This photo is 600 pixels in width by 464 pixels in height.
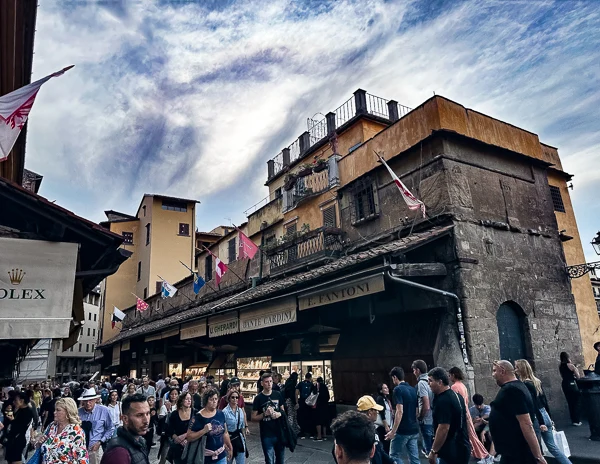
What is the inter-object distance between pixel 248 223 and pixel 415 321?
14416 mm

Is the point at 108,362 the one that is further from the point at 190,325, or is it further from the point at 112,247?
the point at 112,247

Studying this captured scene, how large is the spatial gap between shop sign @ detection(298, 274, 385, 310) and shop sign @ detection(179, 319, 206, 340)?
230 inches

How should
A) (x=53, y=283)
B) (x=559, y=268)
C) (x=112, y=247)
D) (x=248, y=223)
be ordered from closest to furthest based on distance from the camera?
(x=53, y=283), (x=112, y=247), (x=559, y=268), (x=248, y=223)

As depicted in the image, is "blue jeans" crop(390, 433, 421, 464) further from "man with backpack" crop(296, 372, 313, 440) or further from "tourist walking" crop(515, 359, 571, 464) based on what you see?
"man with backpack" crop(296, 372, 313, 440)

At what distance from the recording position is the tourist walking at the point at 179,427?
5.49 m

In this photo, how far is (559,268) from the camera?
12.2 m

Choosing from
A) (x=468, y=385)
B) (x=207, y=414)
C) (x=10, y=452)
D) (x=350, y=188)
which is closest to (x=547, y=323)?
(x=468, y=385)

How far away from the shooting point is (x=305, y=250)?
15023 millimetres

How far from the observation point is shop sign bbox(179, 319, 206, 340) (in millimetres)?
15136

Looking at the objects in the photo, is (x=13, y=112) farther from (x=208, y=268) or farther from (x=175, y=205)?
(x=175, y=205)

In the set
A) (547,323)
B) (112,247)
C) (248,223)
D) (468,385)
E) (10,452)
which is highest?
(248,223)

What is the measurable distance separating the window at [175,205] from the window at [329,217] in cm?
2285

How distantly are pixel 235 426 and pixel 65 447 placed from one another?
2.50 meters

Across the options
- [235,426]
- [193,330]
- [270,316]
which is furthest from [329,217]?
[235,426]
